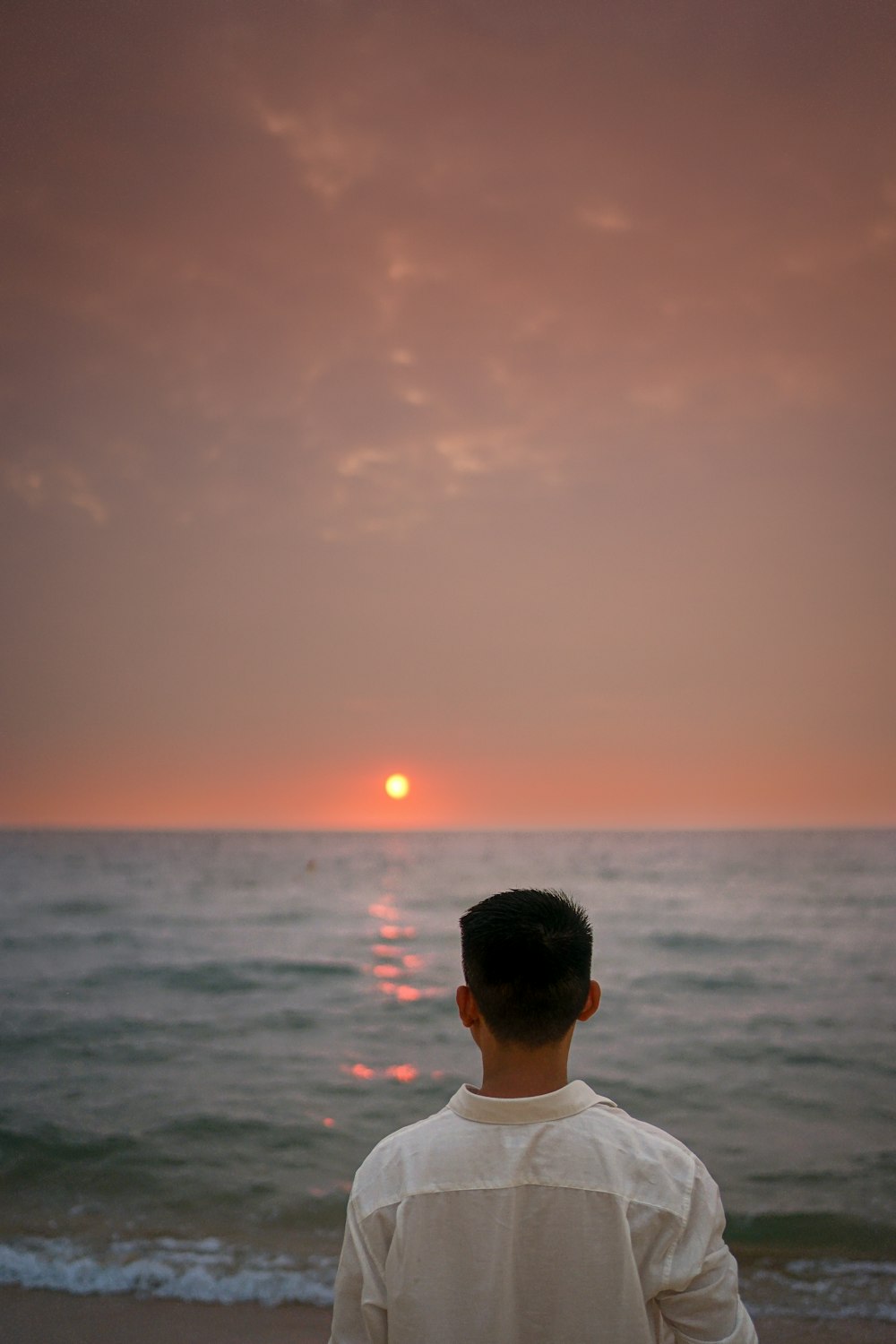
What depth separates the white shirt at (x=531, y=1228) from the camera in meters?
1.50

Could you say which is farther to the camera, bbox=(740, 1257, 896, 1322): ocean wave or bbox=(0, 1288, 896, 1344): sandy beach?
bbox=(740, 1257, 896, 1322): ocean wave

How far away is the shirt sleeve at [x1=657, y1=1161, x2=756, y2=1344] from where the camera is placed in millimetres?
1537

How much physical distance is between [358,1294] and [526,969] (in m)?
0.62

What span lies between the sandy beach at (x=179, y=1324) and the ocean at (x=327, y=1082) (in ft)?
0.48

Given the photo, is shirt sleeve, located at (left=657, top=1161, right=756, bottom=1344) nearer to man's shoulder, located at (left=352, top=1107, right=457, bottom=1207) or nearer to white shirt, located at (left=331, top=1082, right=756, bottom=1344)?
white shirt, located at (left=331, top=1082, right=756, bottom=1344)

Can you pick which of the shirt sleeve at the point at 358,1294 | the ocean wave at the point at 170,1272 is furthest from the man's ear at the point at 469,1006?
the ocean wave at the point at 170,1272

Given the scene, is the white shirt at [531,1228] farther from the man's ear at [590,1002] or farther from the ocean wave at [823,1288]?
the ocean wave at [823,1288]

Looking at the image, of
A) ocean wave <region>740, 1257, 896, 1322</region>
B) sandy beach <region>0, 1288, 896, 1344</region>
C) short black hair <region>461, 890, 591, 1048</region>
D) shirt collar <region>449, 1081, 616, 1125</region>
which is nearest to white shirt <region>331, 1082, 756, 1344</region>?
shirt collar <region>449, 1081, 616, 1125</region>

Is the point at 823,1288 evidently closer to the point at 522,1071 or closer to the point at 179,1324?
the point at 179,1324

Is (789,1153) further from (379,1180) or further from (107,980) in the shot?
(107,980)

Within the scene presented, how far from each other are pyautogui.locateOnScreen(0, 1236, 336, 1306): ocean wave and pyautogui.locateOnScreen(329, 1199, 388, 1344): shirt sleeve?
4.17 meters

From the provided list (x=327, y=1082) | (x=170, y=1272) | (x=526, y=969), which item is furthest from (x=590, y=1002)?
(x=327, y=1082)

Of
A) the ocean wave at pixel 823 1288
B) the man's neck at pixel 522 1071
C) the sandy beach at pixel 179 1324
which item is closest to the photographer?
the man's neck at pixel 522 1071

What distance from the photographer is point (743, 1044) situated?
1247 centimetres
